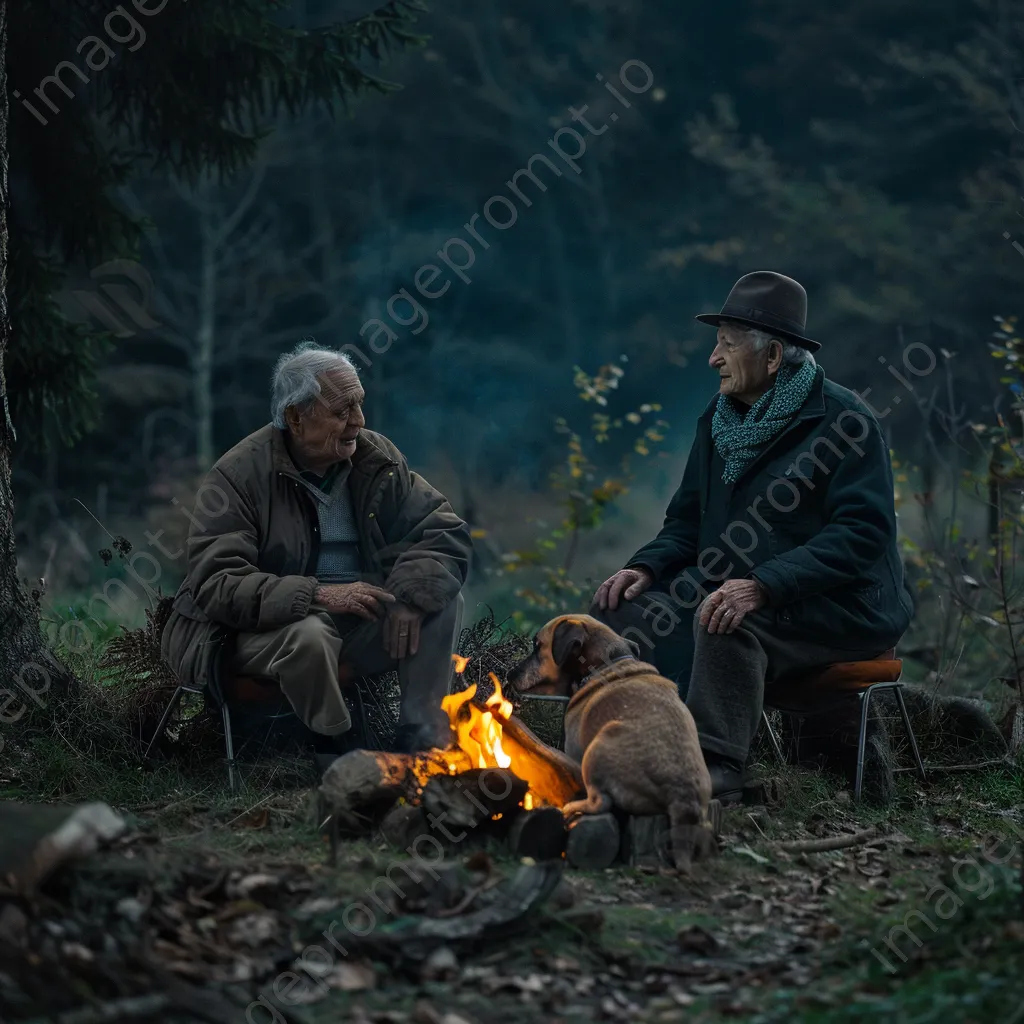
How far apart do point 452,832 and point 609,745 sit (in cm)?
70

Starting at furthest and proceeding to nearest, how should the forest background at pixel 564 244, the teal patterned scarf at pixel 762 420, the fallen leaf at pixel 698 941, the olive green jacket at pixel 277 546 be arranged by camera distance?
the forest background at pixel 564 244
the teal patterned scarf at pixel 762 420
the olive green jacket at pixel 277 546
the fallen leaf at pixel 698 941

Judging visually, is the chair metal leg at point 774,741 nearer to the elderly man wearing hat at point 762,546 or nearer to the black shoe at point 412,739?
the elderly man wearing hat at point 762,546

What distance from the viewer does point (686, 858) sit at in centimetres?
487

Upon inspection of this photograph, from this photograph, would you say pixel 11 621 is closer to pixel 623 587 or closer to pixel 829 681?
pixel 623 587

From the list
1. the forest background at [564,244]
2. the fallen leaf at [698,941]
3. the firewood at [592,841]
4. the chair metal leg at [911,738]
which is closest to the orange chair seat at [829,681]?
the chair metal leg at [911,738]

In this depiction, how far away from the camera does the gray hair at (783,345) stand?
616 centimetres

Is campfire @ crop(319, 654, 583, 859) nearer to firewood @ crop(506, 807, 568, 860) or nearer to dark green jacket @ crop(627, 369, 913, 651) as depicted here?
firewood @ crop(506, 807, 568, 860)

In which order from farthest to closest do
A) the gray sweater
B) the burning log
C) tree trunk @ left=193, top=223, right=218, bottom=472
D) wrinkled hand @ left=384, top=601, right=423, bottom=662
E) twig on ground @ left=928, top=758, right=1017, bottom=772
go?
tree trunk @ left=193, top=223, right=218, bottom=472 < twig on ground @ left=928, top=758, right=1017, bottom=772 < the gray sweater < wrinkled hand @ left=384, top=601, right=423, bottom=662 < the burning log

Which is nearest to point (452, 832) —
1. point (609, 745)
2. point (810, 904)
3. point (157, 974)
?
point (609, 745)

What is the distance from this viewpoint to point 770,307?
20.1ft

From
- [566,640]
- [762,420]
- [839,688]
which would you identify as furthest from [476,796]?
[762,420]

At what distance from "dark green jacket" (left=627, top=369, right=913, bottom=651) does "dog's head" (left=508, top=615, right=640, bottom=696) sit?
2.79ft

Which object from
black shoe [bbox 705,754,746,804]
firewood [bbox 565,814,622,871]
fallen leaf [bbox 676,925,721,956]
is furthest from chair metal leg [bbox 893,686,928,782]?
fallen leaf [bbox 676,925,721,956]

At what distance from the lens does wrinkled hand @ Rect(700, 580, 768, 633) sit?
18.7 feet
